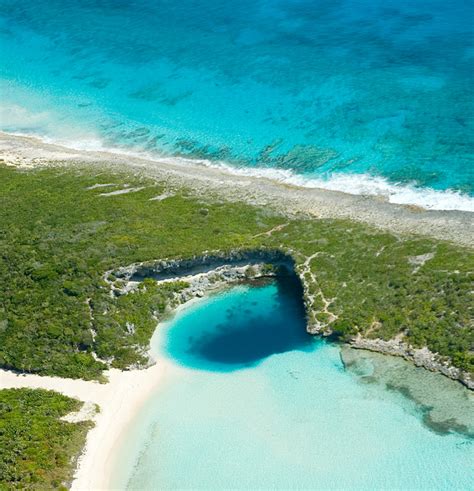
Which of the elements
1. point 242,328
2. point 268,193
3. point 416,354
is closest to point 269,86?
point 268,193

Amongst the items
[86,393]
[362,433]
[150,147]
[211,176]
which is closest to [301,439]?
[362,433]

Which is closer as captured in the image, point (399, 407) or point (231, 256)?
point (399, 407)

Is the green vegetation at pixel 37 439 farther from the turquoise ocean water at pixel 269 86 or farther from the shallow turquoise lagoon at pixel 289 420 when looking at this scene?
the turquoise ocean water at pixel 269 86

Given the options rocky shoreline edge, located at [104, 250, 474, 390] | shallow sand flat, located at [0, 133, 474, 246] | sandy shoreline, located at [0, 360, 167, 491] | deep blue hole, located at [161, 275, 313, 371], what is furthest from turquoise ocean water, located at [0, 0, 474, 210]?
sandy shoreline, located at [0, 360, 167, 491]

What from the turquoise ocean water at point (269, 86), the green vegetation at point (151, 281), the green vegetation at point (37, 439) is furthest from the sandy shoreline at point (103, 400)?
the turquoise ocean water at point (269, 86)

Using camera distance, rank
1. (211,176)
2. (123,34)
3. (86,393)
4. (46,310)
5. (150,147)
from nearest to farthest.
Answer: (86,393) → (46,310) → (211,176) → (150,147) → (123,34)

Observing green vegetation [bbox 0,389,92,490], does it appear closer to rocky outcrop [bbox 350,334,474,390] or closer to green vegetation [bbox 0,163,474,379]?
green vegetation [bbox 0,163,474,379]

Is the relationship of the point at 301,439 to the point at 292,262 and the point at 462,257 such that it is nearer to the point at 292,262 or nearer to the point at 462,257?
the point at 292,262

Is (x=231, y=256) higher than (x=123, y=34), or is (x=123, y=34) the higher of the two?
(x=123, y=34)
